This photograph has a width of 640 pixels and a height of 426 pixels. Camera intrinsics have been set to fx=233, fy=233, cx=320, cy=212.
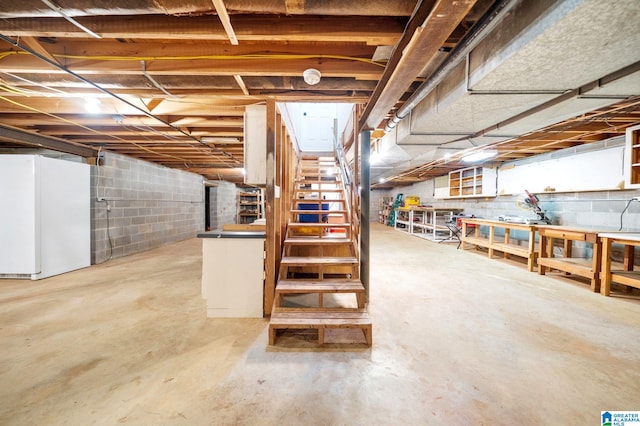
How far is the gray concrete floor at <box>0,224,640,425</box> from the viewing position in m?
1.40

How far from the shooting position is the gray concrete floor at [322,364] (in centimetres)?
140

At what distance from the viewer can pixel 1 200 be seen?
3.61 metres

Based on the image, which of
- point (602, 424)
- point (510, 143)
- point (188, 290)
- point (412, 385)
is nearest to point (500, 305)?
Answer: point (602, 424)

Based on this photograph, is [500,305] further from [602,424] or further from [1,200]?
[1,200]

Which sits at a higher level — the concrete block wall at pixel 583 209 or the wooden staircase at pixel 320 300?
the concrete block wall at pixel 583 209

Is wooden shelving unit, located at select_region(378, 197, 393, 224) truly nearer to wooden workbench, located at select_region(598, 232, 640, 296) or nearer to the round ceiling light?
wooden workbench, located at select_region(598, 232, 640, 296)

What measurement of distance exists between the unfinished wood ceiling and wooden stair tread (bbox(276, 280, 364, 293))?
1.77 m

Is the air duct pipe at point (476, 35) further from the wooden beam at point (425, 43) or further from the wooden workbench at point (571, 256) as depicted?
the wooden workbench at point (571, 256)

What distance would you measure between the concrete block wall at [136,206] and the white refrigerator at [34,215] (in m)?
0.63

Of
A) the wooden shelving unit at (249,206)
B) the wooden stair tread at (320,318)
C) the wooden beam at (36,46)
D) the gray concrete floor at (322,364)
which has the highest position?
the wooden beam at (36,46)

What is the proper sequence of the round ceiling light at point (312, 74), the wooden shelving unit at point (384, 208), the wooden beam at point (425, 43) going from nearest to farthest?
the wooden beam at point (425, 43)
the round ceiling light at point (312, 74)
the wooden shelving unit at point (384, 208)

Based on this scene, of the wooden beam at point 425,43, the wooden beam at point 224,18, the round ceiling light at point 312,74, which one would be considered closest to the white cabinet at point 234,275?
the round ceiling light at point 312,74

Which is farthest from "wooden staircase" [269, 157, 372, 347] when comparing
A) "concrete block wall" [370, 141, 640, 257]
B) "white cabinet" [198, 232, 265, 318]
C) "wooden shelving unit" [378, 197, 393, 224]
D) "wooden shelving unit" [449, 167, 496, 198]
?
"wooden shelving unit" [378, 197, 393, 224]

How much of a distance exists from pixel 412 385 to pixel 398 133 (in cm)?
284
